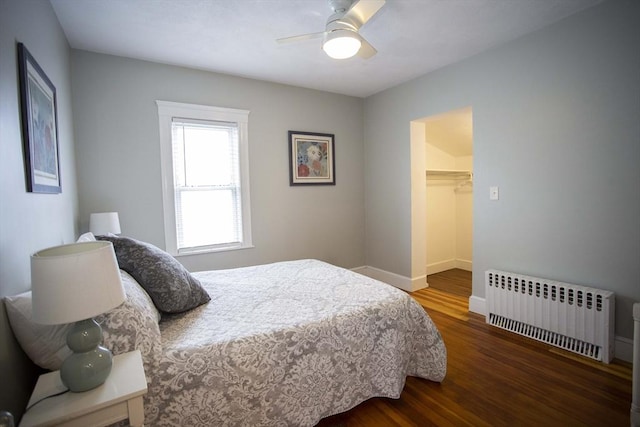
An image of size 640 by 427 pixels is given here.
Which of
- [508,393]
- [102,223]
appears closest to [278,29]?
[102,223]

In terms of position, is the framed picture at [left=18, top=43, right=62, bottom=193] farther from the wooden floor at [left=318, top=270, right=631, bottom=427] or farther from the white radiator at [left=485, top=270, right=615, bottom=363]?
the white radiator at [left=485, top=270, right=615, bottom=363]

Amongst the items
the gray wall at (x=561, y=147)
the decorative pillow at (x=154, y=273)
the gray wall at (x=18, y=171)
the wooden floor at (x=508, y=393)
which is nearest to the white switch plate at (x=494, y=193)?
the gray wall at (x=561, y=147)

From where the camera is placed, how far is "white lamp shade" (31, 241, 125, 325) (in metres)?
0.88

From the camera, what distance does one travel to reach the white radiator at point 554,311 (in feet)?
7.00

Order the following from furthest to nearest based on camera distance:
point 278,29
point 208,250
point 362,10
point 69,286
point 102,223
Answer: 1. point 208,250
2. point 102,223
3. point 278,29
4. point 362,10
5. point 69,286

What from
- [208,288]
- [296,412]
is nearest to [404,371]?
[296,412]

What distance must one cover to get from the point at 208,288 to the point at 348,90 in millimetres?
3047

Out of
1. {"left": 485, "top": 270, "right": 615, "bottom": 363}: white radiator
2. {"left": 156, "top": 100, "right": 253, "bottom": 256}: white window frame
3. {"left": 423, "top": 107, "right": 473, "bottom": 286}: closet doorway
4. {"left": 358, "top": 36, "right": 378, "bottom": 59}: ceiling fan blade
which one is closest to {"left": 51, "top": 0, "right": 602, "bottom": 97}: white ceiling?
{"left": 358, "top": 36, "right": 378, "bottom": 59}: ceiling fan blade

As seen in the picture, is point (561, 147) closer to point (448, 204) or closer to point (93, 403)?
point (448, 204)

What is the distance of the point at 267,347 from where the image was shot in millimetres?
1412

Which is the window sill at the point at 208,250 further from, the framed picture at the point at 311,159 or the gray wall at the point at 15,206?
the gray wall at the point at 15,206

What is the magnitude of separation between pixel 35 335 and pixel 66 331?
0.29 ft

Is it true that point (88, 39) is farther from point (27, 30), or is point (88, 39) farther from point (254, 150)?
point (254, 150)

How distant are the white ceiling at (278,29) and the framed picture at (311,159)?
2.78 feet
